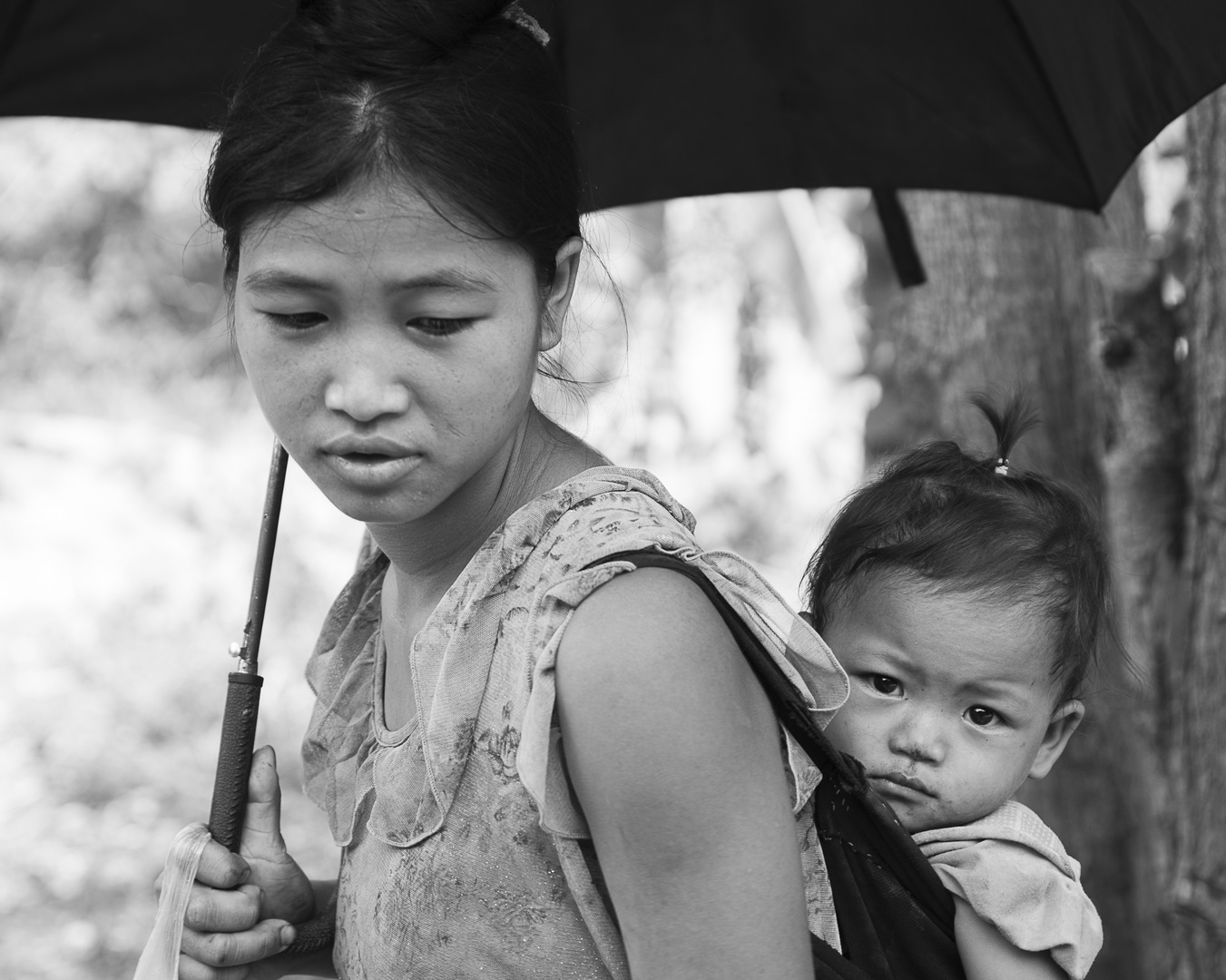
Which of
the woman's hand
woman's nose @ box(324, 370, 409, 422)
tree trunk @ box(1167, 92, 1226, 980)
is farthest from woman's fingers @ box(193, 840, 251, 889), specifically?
tree trunk @ box(1167, 92, 1226, 980)

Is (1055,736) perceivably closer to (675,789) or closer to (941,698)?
(941,698)

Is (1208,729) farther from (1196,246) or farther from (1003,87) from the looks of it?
(1003,87)

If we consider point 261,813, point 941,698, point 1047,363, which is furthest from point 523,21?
point 1047,363

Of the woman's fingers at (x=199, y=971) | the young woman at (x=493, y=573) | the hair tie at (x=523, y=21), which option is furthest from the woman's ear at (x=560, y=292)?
the woman's fingers at (x=199, y=971)

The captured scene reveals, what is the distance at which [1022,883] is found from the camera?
1.44 metres

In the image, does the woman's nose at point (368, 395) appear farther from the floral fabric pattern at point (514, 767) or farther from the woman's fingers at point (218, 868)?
the woman's fingers at point (218, 868)

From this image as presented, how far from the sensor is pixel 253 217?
1.34 metres

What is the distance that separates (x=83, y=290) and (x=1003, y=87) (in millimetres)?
7371

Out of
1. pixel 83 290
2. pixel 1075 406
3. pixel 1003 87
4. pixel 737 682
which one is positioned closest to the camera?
pixel 737 682

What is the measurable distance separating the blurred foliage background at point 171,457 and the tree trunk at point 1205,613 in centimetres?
196

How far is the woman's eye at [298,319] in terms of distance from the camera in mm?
1323

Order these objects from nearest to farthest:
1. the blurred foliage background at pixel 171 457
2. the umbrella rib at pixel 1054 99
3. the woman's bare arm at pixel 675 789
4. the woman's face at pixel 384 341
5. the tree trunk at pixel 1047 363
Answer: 1. the woman's bare arm at pixel 675 789
2. the woman's face at pixel 384 341
3. the umbrella rib at pixel 1054 99
4. the tree trunk at pixel 1047 363
5. the blurred foliage background at pixel 171 457

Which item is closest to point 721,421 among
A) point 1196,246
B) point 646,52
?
point 1196,246

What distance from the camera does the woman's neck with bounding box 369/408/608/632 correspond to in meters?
1.51
